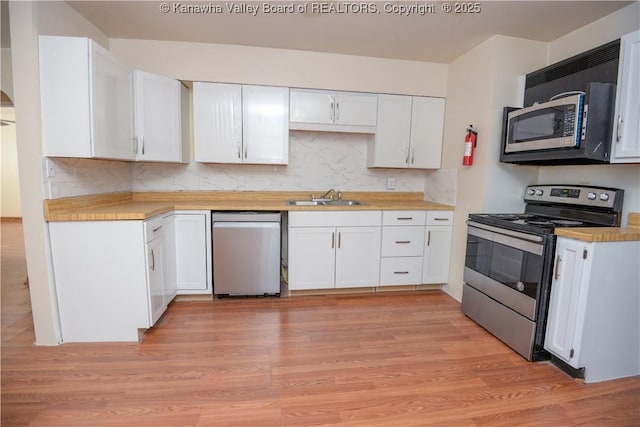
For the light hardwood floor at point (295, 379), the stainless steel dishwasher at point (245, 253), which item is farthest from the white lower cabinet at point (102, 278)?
the stainless steel dishwasher at point (245, 253)

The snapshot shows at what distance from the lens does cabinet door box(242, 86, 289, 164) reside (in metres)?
2.90

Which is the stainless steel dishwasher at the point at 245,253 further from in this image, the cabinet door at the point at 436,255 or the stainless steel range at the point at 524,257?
the stainless steel range at the point at 524,257

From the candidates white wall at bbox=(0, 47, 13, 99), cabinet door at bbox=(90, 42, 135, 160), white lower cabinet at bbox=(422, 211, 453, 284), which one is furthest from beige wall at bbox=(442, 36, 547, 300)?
white wall at bbox=(0, 47, 13, 99)

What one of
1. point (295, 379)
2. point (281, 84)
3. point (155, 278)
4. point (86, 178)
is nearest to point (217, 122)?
point (281, 84)

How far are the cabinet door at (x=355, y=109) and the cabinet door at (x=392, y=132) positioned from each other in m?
0.07

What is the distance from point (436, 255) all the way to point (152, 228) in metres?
2.59

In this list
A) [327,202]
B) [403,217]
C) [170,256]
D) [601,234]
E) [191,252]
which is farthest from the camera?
[327,202]

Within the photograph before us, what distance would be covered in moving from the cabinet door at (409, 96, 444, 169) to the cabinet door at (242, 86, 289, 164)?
134 centimetres

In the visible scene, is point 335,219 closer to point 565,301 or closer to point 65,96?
point 565,301

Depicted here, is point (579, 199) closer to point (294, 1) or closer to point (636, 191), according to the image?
point (636, 191)

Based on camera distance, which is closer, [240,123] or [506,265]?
[506,265]

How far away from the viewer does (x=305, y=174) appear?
3.37 metres

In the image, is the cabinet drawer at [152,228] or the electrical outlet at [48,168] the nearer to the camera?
the electrical outlet at [48,168]

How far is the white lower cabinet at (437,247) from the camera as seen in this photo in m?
3.02
